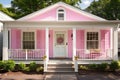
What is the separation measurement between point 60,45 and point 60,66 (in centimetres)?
342

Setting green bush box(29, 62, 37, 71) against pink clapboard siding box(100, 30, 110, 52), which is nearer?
green bush box(29, 62, 37, 71)

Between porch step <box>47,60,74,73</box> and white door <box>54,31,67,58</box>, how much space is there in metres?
2.48

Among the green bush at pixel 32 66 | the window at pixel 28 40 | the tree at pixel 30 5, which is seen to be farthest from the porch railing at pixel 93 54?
the tree at pixel 30 5

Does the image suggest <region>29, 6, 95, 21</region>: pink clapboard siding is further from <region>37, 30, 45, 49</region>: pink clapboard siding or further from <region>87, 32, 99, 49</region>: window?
<region>87, 32, 99, 49</region>: window

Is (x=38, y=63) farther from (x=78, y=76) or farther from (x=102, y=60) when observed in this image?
(x=102, y=60)

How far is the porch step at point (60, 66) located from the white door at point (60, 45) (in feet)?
8.12

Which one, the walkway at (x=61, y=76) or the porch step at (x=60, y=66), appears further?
the porch step at (x=60, y=66)

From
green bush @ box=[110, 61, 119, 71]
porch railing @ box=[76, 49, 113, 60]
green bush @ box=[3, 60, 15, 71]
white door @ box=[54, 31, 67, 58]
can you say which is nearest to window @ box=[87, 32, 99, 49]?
porch railing @ box=[76, 49, 113, 60]

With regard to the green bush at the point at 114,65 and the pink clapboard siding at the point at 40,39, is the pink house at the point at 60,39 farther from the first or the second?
the green bush at the point at 114,65

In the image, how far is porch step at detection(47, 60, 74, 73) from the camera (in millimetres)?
15672

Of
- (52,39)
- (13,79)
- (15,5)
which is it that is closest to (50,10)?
(52,39)

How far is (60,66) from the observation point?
16312 millimetres

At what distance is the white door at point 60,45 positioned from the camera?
1941 centimetres

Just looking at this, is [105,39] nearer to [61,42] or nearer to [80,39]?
[80,39]
